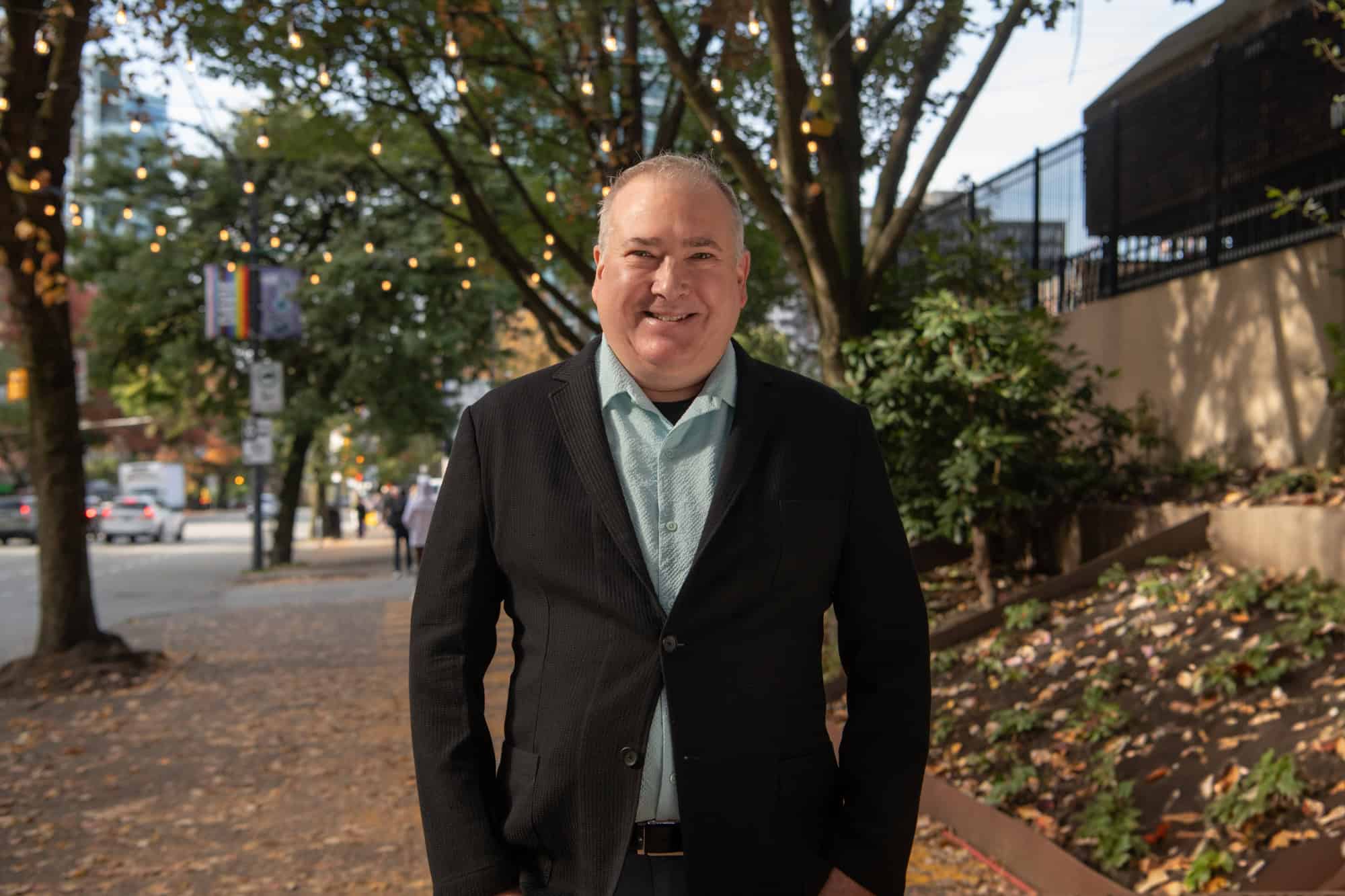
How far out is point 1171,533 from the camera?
28.1ft

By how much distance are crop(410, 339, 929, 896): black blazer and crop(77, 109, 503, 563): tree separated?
26.8 meters

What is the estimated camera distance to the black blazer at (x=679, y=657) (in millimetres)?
2332

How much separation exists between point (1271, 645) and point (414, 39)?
10.8 meters

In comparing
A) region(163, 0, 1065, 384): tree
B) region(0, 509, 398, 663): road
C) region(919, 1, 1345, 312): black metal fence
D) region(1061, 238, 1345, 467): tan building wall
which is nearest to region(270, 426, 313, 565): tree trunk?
region(0, 509, 398, 663): road

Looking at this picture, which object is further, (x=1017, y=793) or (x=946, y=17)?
(x=946, y=17)

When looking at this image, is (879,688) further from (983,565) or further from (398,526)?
(398,526)

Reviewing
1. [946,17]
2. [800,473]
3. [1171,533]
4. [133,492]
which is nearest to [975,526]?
[1171,533]

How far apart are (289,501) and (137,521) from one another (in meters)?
20.9

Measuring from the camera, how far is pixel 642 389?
8.37ft

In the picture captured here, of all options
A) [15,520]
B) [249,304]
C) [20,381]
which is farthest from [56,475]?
[15,520]

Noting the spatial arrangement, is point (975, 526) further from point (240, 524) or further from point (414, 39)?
point (240, 524)

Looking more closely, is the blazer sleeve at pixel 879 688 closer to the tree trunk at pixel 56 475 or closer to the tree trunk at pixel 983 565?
the tree trunk at pixel 983 565

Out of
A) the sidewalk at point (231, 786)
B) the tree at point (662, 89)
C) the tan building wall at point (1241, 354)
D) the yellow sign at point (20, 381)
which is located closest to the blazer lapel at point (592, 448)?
the sidewalk at point (231, 786)

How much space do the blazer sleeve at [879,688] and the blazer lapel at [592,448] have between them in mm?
404
